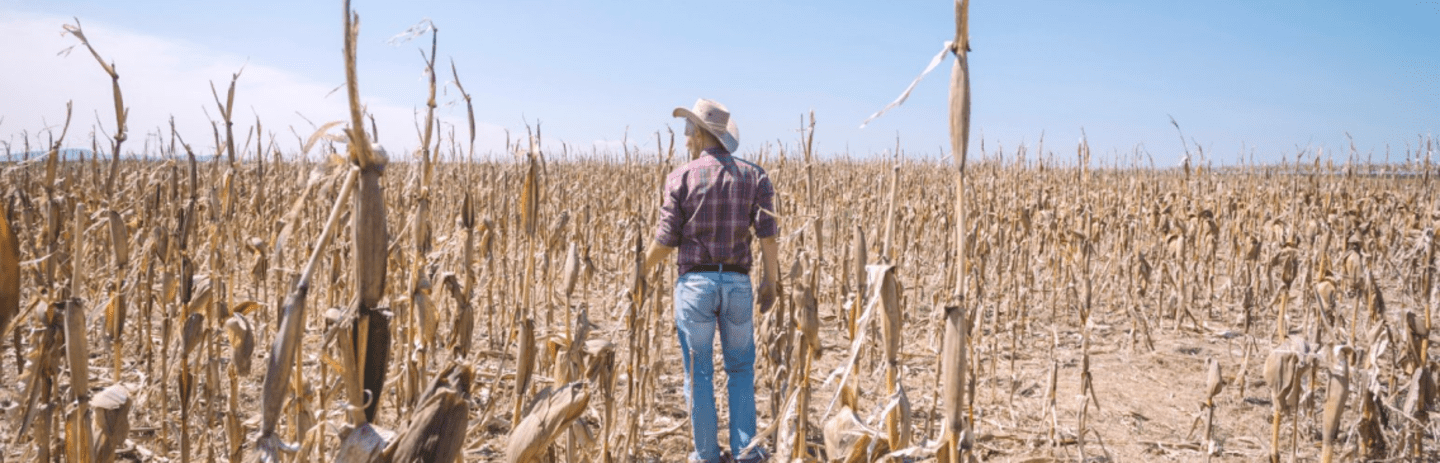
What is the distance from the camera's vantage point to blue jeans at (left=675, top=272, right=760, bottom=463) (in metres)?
3.00

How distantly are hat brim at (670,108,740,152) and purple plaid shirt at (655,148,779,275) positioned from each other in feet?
0.14

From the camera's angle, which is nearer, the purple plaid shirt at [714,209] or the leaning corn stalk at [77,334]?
the leaning corn stalk at [77,334]

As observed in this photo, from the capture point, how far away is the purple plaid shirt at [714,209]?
9.46 feet

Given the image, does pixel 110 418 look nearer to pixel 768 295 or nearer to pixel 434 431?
pixel 434 431

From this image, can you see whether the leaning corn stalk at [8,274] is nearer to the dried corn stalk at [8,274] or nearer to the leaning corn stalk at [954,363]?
the dried corn stalk at [8,274]

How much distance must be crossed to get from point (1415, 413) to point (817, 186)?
222 inches

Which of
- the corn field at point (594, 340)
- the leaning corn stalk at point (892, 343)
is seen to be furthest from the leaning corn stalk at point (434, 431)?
the leaning corn stalk at point (892, 343)

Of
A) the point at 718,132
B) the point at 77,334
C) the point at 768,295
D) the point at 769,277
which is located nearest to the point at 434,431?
the point at 77,334

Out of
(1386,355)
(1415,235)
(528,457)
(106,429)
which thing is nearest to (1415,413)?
(1386,355)

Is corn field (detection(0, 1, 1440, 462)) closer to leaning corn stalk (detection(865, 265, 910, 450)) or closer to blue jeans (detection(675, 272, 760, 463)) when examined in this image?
leaning corn stalk (detection(865, 265, 910, 450))

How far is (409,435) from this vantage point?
2.24 ft

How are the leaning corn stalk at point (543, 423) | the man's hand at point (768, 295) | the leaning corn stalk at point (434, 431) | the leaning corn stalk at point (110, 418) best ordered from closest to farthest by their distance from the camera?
1. the leaning corn stalk at point (434, 431)
2. the leaning corn stalk at point (543, 423)
3. the leaning corn stalk at point (110, 418)
4. the man's hand at point (768, 295)

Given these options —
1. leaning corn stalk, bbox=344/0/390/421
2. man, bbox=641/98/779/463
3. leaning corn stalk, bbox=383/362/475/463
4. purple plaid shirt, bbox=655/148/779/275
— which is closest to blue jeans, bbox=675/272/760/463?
man, bbox=641/98/779/463

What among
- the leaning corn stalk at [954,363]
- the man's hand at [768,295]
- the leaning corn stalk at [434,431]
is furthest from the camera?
the man's hand at [768,295]
